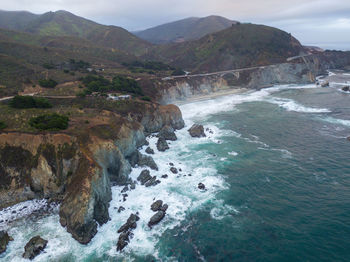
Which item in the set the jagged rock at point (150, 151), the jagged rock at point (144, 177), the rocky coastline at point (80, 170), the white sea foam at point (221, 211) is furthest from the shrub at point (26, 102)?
the white sea foam at point (221, 211)

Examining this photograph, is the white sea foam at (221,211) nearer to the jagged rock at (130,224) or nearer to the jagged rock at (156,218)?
the jagged rock at (156,218)

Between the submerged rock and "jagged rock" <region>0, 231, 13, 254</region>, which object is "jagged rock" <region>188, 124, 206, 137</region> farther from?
"jagged rock" <region>0, 231, 13, 254</region>

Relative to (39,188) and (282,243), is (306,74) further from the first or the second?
(39,188)

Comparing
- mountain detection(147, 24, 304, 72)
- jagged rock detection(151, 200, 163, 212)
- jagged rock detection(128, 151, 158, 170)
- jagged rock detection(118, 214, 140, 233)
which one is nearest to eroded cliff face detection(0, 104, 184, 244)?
jagged rock detection(118, 214, 140, 233)

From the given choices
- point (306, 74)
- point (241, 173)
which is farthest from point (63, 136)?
point (306, 74)

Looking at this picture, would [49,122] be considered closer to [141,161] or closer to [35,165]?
[35,165]
